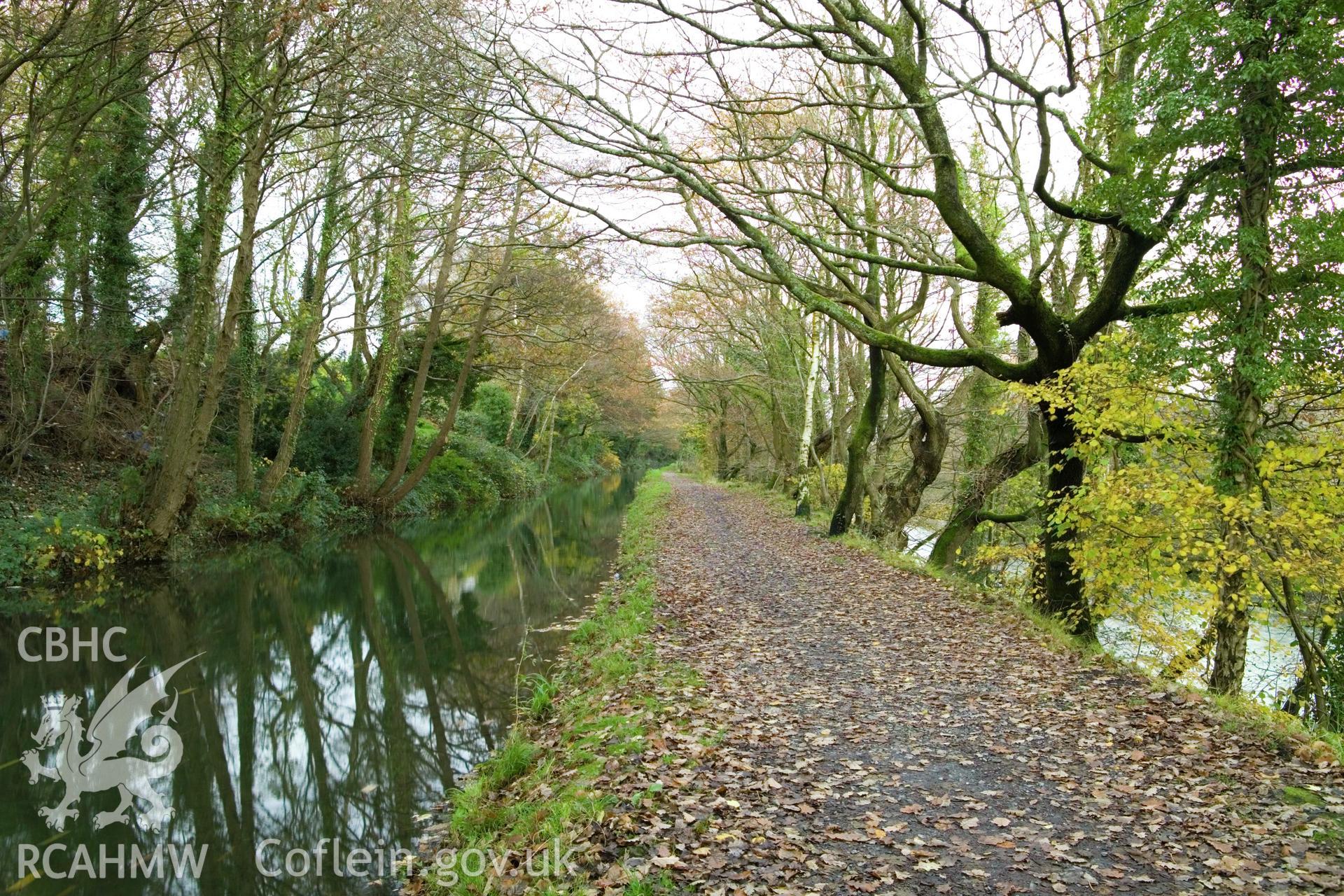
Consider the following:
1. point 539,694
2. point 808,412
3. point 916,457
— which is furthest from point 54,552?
point 808,412

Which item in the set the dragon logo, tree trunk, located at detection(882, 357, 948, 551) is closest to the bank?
the dragon logo

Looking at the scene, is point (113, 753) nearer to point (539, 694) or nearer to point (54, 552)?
point (539, 694)

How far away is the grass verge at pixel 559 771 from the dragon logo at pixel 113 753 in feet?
7.85

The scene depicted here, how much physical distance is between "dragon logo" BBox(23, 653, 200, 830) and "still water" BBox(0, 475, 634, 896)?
5 centimetres

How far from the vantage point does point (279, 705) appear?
8398 mm

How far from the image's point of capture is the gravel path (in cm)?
397

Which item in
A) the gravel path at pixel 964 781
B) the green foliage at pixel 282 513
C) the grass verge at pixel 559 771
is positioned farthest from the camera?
the green foliage at pixel 282 513

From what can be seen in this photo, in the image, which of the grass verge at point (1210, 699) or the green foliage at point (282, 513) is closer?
the grass verge at point (1210, 699)

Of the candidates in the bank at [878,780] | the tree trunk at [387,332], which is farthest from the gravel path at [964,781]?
the tree trunk at [387,332]

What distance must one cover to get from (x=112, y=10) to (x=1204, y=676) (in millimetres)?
15821

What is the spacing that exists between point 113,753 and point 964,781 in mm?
7688

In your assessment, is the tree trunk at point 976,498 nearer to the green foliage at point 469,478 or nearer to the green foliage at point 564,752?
the green foliage at point 564,752

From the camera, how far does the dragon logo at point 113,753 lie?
5.82m

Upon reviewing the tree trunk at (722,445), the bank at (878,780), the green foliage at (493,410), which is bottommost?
the bank at (878,780)
